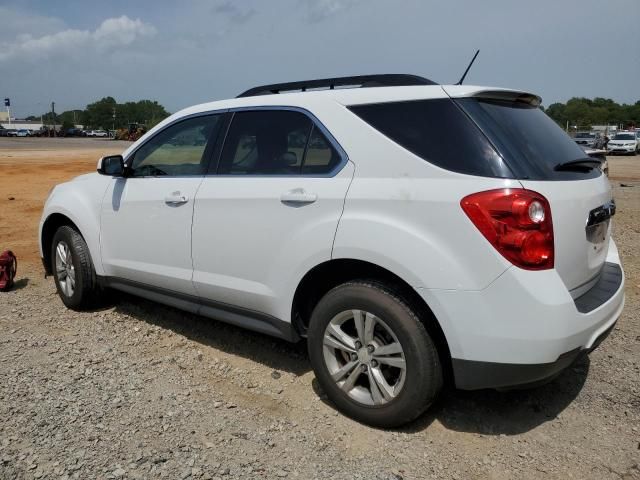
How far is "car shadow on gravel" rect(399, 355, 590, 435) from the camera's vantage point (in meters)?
3.15

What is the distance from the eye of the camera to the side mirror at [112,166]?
4.32 m

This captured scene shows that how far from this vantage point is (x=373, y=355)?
300cm

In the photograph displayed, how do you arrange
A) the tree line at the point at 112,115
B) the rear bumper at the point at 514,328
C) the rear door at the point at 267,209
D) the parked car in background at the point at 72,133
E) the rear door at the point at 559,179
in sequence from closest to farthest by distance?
the rear bumper at the point at 514,328
the rear door at the point at 559,179
the rear door at the point at 267,209
the parked car in background at the point at 72,133
the tree line at the point at 112,115

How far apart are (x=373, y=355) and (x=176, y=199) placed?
5.83 ft

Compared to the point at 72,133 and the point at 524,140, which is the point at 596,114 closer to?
the point at 72,133

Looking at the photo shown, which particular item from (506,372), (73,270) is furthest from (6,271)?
(506,372)

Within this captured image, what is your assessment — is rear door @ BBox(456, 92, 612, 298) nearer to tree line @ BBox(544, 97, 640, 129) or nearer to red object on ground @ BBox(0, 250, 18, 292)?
red object on ground @ BBox(0, 250, 18, 292)

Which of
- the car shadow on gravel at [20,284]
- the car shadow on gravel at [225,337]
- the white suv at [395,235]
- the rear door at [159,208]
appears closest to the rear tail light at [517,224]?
the white suv at [395,235]

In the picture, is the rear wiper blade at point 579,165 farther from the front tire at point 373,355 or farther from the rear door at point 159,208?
the rear door at point 159,208

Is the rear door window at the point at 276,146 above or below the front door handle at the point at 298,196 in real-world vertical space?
above

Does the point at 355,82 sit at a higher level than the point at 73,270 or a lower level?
higher

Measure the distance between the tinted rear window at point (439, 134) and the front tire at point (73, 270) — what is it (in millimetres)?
2842

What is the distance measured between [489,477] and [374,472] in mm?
548

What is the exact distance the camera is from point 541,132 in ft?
10.0
